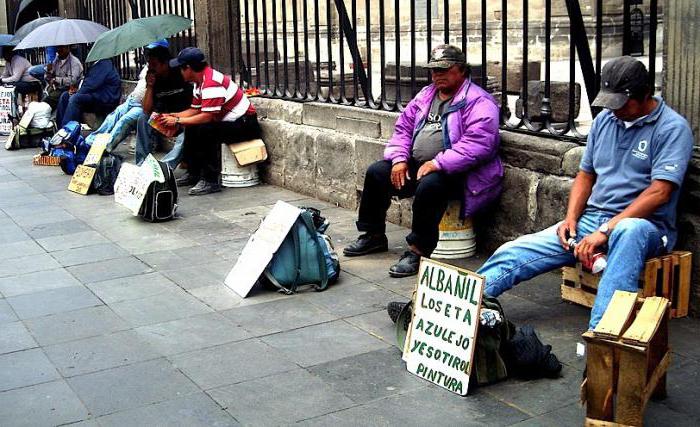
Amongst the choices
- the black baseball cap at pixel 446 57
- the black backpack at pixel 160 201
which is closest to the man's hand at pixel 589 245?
the black baseball cap at pixel 446 57

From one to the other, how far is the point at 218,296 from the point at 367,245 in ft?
4.06

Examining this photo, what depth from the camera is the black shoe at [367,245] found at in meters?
6.55

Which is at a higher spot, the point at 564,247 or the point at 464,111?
the point at 464,111

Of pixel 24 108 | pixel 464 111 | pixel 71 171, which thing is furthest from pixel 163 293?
pixel 24 108

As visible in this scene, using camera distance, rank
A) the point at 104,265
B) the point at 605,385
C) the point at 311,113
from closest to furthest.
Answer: the point at 605,385 → the point at 104,265 → the point at 311,113

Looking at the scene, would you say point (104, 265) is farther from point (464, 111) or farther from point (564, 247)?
point (564, 247)

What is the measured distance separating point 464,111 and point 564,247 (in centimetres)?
146

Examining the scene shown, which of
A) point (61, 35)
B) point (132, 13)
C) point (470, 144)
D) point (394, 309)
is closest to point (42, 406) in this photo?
point (394, 309)

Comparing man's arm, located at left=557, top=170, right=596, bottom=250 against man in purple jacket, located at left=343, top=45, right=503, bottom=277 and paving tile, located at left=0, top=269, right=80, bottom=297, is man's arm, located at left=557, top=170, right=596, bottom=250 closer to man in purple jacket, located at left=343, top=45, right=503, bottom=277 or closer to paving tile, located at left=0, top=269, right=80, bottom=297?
man in purple jacket, located at left=343, top=45, right=503, bottom=277

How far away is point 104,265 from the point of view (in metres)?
6.61

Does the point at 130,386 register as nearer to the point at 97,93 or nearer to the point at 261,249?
the point at 261,249

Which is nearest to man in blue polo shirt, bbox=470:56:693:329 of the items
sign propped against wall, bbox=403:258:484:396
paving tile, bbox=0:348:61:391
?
sign propped against wall, bbox=403:258:484:396

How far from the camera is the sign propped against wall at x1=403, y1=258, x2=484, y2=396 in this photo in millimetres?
4117

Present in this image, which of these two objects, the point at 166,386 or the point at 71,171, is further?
the point at 71,171
